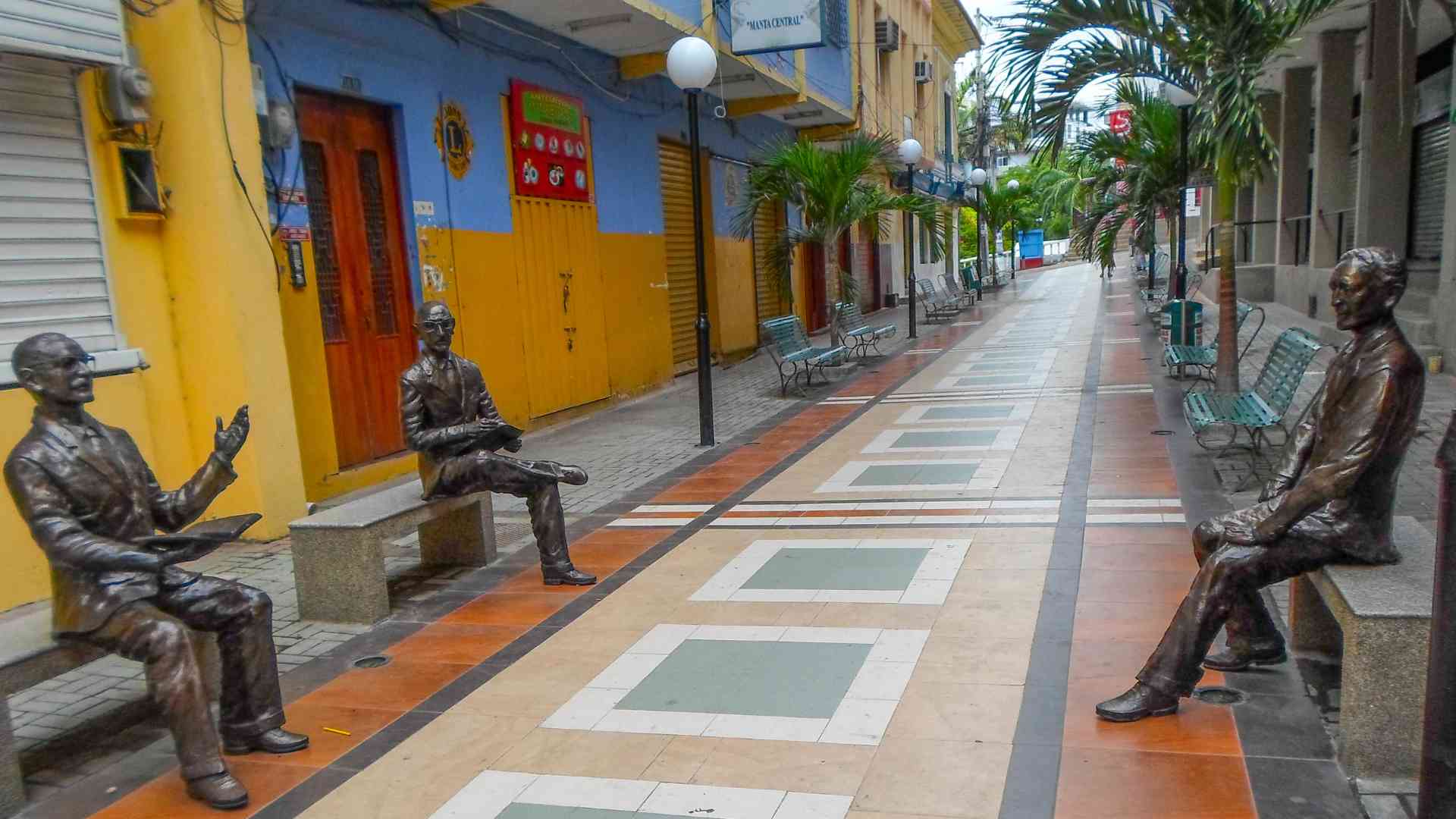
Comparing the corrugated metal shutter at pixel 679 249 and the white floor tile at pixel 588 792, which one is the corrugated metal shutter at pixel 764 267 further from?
the white floor tile at pixel 588 792

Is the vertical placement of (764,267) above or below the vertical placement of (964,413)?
above

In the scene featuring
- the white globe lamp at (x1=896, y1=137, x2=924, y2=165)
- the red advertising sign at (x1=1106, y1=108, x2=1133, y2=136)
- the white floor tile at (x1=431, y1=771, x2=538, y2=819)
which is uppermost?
the red advertising sign at (x1=1106, y1=108, x2=1133, y2=136)

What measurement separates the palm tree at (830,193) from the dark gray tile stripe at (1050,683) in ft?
23.1

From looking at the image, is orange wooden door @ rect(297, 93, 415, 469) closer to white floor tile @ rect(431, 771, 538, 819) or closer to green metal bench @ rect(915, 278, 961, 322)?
white floor tile @ rect(431, 771, 538, 819)

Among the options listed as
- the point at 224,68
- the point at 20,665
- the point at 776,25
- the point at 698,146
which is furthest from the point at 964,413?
the point at 20,665

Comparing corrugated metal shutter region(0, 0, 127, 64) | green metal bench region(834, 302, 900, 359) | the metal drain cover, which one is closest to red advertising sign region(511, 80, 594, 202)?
green metal bench region(834, 302, 900, 359)

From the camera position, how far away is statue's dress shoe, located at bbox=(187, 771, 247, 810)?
131 inches

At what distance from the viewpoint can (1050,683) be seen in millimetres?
3822

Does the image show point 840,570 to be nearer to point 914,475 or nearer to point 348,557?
point 914,475

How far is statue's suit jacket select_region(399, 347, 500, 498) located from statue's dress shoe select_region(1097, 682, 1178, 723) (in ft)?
11.1

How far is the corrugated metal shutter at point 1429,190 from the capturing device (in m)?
11.9

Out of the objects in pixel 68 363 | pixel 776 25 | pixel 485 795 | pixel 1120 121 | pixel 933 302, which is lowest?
pixel 485 795

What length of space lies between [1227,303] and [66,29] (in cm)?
813

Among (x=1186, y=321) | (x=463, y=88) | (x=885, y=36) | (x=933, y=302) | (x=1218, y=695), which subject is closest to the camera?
(x=1218, y=695)
